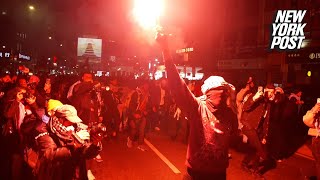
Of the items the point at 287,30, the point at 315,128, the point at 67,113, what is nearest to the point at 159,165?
the point at 315,128

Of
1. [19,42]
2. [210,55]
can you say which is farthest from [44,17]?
[210,55]

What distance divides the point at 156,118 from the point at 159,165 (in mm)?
6103

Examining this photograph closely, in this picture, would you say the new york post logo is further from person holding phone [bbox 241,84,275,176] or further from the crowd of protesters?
person holding phone [bbox 241,84,275,176]

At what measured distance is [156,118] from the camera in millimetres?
14719

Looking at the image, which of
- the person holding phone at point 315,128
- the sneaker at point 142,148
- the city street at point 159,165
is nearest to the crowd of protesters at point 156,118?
the sneaker at point 142,148

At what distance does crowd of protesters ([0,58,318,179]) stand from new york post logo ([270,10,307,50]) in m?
8.52

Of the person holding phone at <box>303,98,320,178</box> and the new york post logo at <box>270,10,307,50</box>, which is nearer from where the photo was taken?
the person holding phone at <box>303,98,320,178</box>

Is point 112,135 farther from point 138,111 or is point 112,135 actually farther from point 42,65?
point 42,65

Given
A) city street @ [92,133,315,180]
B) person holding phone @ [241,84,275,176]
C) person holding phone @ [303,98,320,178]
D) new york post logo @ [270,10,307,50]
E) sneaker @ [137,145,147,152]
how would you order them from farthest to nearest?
new york post logo @ [270,10,307,50], sneaker @ [137,145,147,152], person holding phone @ [241,84,275,176], city street @ [92,133,315,180], person holding phone @ [303,98,320,178]

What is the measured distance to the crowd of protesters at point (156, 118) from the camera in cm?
372

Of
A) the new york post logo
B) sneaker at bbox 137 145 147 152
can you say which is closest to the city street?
sneaker at bbox 137 145 147 152

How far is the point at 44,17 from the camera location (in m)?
92.7

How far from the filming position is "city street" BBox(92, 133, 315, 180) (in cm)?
776

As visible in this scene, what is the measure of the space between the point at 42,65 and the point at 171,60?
36.5 meters
